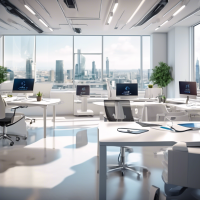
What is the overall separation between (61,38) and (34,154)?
8296 millimetres

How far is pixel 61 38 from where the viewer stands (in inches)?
472

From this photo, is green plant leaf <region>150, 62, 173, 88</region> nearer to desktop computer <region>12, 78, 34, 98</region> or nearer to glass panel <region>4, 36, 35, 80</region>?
glass panel <region>4, 36, 35, 80</region>

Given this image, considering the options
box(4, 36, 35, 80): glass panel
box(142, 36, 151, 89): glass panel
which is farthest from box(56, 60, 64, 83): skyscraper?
box(142, 36, 151, 89): glass panel

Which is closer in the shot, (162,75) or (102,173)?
(102,173)

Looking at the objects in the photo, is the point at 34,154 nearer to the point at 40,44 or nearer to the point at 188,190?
the point at 188,190

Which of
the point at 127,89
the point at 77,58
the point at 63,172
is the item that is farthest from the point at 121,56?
the point at 63,172

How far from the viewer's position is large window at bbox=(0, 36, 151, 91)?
39.2ft

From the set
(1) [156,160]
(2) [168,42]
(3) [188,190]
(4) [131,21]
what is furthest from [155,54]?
(3) [188,190]

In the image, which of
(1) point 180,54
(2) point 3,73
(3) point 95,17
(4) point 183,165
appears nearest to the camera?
(4) point 183,165

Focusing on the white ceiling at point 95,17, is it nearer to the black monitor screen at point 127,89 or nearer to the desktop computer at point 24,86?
the desktop computer at point 24,86

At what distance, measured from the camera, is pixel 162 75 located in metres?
11.0

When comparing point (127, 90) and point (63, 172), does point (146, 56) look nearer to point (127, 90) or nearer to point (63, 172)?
point (127, 90)

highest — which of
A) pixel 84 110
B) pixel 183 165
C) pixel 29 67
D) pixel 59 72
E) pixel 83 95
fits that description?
pixel 29 67

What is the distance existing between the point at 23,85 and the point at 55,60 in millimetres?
5081
